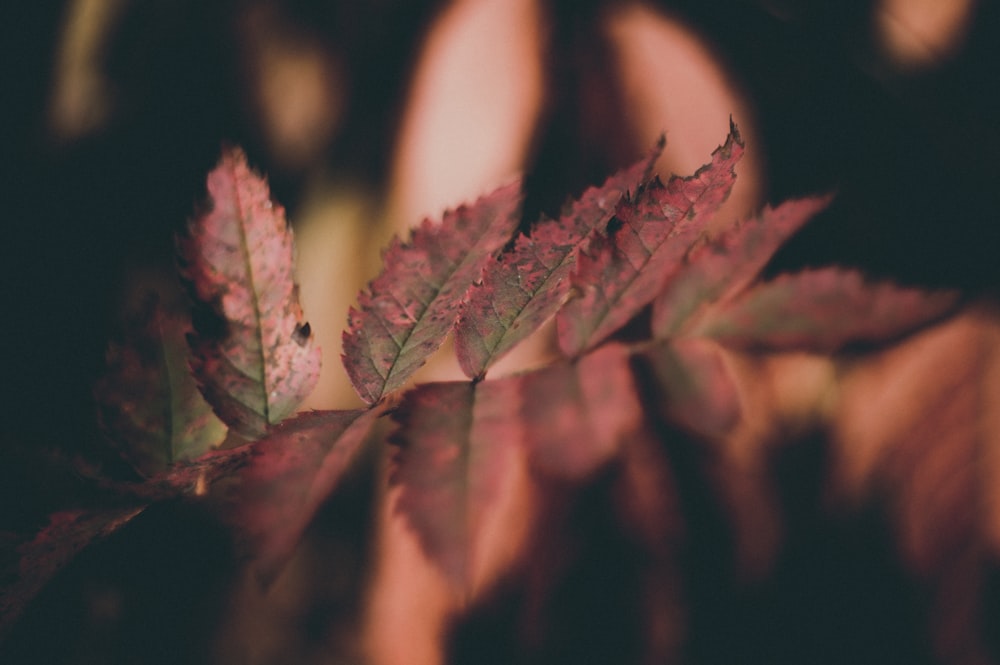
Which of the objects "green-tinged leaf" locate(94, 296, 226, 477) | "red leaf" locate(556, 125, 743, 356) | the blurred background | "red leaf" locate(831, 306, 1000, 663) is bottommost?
"red leaf" locate(831, 306, 1000, 663)

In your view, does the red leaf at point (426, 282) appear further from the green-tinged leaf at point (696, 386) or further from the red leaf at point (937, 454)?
the red leaf at point (937, 454)

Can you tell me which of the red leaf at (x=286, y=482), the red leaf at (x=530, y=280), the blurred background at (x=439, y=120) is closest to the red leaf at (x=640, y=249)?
the red leaf at (x=530, y=280)

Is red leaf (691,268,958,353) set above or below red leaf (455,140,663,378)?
below

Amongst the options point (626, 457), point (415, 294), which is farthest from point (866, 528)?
point (415, 294)

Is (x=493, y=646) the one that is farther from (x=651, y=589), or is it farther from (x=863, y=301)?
(x=863, y=301)

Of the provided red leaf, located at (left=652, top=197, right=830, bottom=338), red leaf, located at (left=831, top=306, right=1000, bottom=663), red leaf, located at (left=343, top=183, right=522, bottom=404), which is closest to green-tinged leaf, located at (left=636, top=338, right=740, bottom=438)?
red leaf, located at (left=652, top=197, right=830, bottom=338)

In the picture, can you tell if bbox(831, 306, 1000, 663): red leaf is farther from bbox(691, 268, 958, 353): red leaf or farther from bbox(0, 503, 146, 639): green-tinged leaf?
bbox(0, 503, 146, 639): green-tinged leaf

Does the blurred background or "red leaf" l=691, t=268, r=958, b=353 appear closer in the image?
"red leaf" l=691, t=268, r=958, b=353
